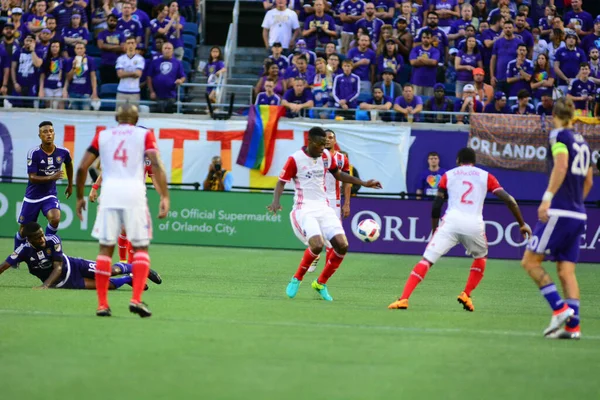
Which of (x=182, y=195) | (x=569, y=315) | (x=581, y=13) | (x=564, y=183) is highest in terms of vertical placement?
(x=581, y=13)

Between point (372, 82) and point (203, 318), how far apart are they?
16165 millimetres

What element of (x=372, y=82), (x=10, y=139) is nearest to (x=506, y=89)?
(x=372, y=82)

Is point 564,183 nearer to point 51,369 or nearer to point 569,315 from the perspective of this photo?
point 569,315

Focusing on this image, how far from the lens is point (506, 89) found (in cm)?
2581

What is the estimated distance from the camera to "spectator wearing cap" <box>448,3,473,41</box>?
26688 millimetres

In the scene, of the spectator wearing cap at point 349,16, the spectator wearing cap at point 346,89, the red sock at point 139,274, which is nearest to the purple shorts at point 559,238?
the red sock at point 139,274

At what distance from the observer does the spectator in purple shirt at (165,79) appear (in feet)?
84.3

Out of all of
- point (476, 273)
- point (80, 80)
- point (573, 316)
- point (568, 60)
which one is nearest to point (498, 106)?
point (568, 60)

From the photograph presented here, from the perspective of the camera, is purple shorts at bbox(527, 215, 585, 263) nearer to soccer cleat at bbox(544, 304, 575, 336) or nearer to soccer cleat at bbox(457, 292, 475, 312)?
soccer cleat at bbox(544, 304, 575, 336)

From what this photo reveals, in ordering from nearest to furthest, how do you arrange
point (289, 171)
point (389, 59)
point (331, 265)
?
point (289, 171)
point (331, 265)
point (389, 59)

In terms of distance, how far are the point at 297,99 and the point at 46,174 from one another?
10021 mm

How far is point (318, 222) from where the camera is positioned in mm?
13711

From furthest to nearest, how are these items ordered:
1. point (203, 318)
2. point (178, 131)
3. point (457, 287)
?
point (178, 131)
point (457, 287)
point (203, 318)

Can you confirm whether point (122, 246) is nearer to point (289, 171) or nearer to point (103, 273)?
point (289, 171)
